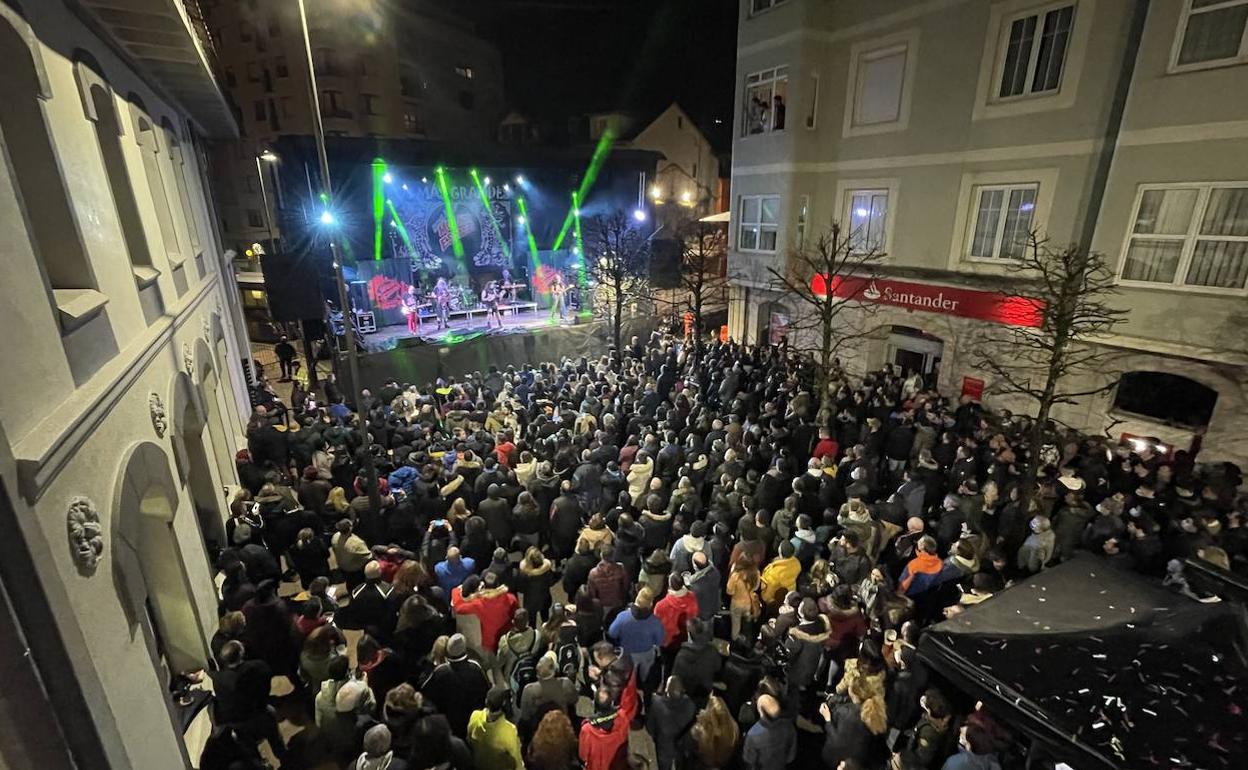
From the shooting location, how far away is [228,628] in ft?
16.5

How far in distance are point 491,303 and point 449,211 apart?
472cm

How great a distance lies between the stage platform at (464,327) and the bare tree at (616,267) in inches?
78.6

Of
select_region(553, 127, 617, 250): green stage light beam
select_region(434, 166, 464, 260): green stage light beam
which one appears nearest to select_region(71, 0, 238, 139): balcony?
select_region(434, 166, 464, 260): green stage light beam

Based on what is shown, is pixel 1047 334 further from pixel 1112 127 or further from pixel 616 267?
pixel 616 267

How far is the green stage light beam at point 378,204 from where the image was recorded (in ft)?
69.5

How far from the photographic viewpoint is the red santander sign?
39.8 ft

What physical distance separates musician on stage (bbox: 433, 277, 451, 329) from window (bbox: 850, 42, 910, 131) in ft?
48.2

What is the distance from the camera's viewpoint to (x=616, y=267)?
56.8 feet

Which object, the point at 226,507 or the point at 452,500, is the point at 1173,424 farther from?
the point at 226,507

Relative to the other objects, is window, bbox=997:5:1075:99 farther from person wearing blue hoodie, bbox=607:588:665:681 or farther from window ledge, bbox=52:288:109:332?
window ledge, bbox=52:288:109:332

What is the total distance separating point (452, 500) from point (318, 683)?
10.5 feet

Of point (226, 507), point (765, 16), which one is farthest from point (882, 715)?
point (765, 16)

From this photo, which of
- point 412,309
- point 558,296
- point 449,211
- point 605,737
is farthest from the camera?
point 558,296

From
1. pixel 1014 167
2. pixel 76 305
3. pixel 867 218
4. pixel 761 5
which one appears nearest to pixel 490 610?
pixel 76 305
